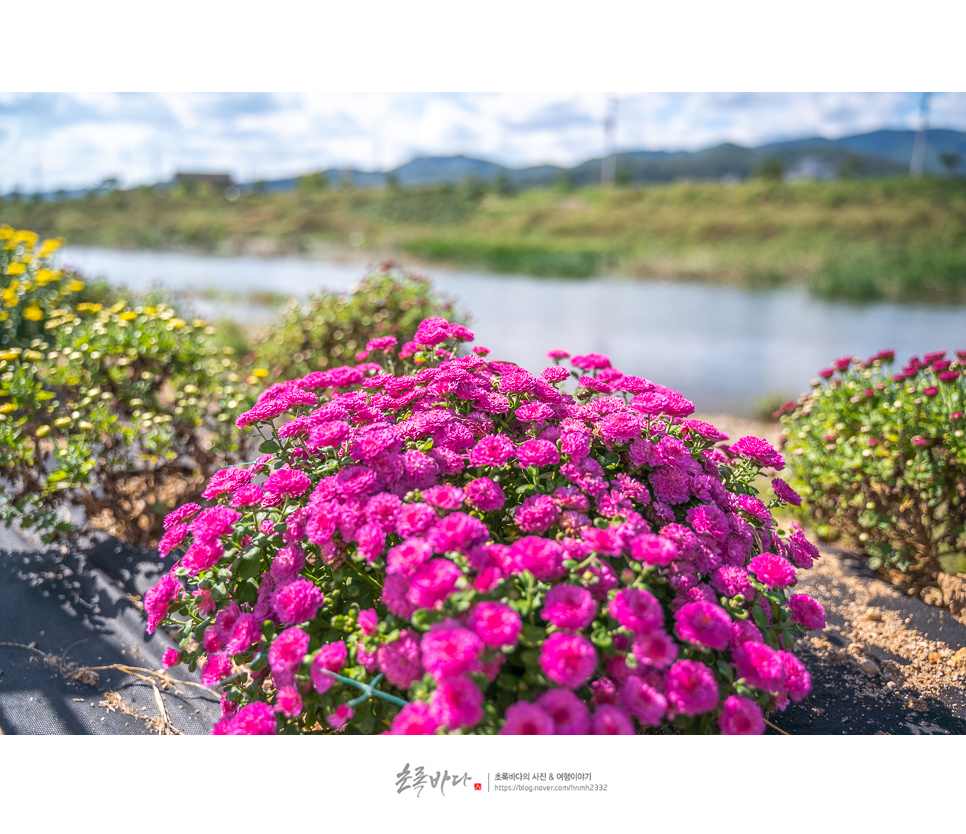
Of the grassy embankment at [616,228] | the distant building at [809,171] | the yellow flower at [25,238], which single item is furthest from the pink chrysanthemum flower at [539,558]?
the distant building at [809,171]

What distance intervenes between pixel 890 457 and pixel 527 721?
170 cm

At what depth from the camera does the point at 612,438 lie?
1.12m

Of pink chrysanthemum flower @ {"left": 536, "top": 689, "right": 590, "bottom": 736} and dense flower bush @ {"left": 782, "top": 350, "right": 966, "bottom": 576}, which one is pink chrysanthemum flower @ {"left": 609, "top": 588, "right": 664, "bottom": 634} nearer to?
pink chrysanthemum flower @ {"left": 536, "top": 689, "right": 590, "bottom": 736}

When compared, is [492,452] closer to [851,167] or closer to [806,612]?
[806,612]

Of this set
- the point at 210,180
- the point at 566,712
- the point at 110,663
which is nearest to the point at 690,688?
the point at 566,712

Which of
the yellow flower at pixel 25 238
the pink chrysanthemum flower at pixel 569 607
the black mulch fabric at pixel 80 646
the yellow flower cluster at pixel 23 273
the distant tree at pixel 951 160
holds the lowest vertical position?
the black mulch fabric at pixel 80 646

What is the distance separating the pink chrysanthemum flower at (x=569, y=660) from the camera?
0.81 metres

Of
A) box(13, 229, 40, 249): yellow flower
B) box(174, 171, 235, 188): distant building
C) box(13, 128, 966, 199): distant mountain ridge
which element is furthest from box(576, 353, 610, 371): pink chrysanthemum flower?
box(174, 171, 235, 188): distant building

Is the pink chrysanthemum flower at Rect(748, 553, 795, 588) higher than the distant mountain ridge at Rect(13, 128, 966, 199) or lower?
lower

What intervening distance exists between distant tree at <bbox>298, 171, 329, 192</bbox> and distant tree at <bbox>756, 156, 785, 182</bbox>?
17959 millimetres

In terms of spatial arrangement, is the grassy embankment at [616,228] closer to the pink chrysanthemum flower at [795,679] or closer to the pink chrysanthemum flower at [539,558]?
the pink chrysanthemum flower at [795,679]

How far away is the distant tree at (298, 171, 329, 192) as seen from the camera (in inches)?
1006

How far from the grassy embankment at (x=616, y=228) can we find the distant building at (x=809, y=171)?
1.86 m

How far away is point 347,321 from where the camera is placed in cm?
297
